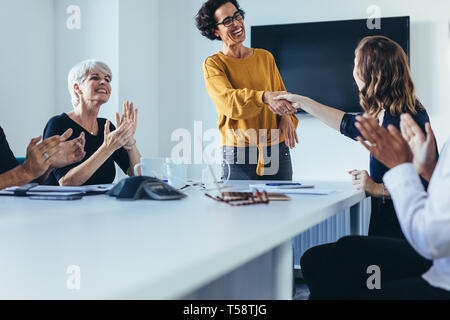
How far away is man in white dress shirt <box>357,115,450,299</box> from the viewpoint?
0.69 metres

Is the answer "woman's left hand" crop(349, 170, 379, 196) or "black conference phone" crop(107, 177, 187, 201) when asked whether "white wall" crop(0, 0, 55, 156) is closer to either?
"black conference phone" crop(107, 177, 187, 201)

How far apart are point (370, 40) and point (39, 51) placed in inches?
109

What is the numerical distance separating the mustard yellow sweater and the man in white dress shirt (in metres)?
0.95

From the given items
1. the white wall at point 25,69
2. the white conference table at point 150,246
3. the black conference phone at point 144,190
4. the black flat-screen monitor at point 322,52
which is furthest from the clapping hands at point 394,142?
the white wall at point 25,69

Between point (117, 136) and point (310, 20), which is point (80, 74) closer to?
point (117, 136)

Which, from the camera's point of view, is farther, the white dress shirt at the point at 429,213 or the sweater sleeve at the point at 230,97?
the sweater sleeve at the point at 230,97

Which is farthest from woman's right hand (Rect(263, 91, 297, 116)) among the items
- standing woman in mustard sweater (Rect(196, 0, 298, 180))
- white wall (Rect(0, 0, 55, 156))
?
white wall (Rect(0, 0, 55, 156))

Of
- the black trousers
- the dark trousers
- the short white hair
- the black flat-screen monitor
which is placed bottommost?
the black trousers

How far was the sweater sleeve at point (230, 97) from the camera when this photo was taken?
189 centimetres

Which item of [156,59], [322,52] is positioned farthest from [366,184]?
[156,59]

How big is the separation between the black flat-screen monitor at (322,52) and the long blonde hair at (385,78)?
210 centimetres

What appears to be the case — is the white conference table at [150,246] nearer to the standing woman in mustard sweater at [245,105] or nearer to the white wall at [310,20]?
the standing woman in mustard sweater at [245,105]

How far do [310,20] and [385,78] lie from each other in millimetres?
2407

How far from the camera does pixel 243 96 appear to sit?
1.89 meters
